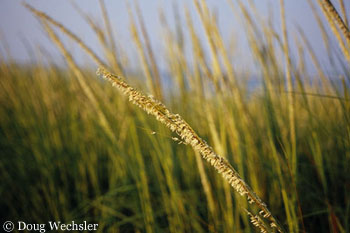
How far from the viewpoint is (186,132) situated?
1.53ft

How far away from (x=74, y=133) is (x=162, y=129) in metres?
1.13

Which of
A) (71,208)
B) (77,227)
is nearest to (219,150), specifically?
(77,227)

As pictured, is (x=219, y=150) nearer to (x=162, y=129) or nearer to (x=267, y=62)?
(x=162, y=129)

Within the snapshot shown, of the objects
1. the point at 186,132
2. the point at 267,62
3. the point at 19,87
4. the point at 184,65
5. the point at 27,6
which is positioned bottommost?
the point at 186,132

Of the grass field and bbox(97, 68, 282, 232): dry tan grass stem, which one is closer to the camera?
bbox(97, 68, 282, 232): dry tan grass stem

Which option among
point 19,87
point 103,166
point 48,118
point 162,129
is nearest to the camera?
point 162,129

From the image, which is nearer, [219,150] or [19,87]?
[219,150]

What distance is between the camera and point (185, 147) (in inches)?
66.4

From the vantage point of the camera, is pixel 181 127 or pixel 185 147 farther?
pixel 185 147

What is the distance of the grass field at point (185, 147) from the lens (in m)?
1.06

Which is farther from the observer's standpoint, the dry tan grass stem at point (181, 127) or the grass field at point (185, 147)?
the grass field at point (185, 147)

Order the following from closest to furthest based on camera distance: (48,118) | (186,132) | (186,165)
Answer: (186,132) < (186,165) < (48,118)

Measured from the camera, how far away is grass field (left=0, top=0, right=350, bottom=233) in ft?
3.47

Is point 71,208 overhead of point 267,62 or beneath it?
beneath
